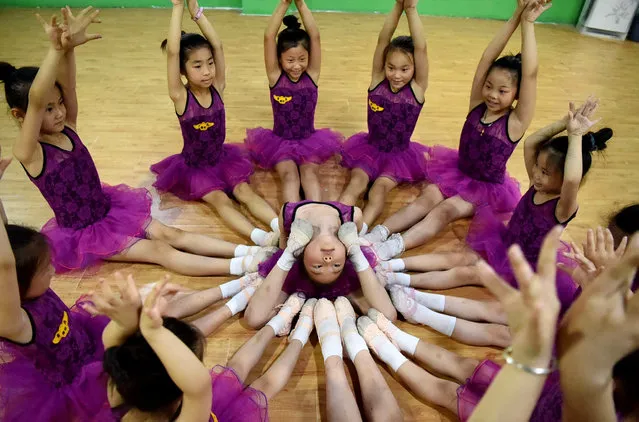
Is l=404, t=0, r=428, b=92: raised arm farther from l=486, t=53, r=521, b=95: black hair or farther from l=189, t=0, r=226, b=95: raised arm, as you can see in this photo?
l=189, t=0, r=226, b=95: raised arm

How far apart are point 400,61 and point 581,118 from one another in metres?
0.84

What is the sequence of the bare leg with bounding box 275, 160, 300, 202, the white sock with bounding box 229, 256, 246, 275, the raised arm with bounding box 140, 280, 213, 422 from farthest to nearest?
the bare leg with bounding box 275, 160, 300, 202
the white sock with bounding box 229, 256, 246, 275
the raised arm with bounding box 140, 280, 213, 422

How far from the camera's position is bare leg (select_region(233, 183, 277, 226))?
6.66 feet

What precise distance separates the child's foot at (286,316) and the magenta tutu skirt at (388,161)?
84cm

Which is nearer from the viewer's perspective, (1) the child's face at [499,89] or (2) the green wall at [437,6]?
(1) the child's face at [499,89]

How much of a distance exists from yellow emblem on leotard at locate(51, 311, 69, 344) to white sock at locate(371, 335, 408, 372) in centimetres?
92

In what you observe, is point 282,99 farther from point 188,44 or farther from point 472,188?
point 472,188

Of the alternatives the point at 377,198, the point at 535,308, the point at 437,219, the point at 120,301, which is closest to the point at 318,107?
the point at 377,198

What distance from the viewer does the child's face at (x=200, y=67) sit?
6.30 feet

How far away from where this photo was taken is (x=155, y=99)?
9.84ft

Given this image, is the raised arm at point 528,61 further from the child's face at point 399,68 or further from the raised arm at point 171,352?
the raised arm at point 171,352

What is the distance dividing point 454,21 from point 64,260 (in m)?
4.39

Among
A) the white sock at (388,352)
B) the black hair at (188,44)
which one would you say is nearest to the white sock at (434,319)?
the white sock at (388,352)

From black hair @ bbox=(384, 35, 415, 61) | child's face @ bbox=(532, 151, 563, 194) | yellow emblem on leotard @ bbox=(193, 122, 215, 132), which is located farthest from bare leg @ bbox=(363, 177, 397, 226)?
yellow emblem on leotard @ bbox=(193, 122, 215, 132)
